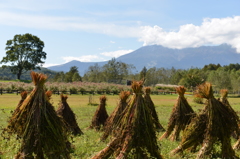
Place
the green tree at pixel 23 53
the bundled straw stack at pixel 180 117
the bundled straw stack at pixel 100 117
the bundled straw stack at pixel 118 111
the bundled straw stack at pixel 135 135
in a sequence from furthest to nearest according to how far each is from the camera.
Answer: the green tree at pixel 23 53
the bundled straw stack at pixel 100 117
the bundled straw stack at pixel 180 117
the bundled straw stack at pixel 118 111
the bundled straw stack at pixel 135 135

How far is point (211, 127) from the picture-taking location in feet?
25.1

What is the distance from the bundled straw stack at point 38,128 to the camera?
579 cm

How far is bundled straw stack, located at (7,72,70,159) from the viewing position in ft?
19.0

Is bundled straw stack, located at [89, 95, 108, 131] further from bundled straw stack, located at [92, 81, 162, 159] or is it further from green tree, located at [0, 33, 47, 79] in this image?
green tree, located at [0, 33, 47, 79]

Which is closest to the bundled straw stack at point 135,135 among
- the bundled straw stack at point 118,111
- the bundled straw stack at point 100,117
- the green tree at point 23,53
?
the bundled straw stack at point 118,111

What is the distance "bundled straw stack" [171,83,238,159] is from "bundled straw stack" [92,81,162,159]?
1.82 m

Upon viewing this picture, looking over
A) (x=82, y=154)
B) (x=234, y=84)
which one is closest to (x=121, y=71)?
(x=234, y=84)

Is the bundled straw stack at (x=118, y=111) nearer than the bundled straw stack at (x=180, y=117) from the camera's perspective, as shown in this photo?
Yes

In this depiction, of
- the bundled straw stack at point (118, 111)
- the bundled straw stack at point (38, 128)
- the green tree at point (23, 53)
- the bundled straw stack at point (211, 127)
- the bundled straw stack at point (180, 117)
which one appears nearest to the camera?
the bundled straw stack at point (38, 128)

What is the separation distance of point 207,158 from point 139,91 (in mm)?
3004

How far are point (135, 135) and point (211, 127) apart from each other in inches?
102

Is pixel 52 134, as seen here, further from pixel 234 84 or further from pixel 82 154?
pixel 234 84

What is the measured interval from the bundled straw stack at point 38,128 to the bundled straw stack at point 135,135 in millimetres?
1364

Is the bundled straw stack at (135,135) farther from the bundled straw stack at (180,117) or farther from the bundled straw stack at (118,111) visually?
the bundled straw stack at (180,117)
